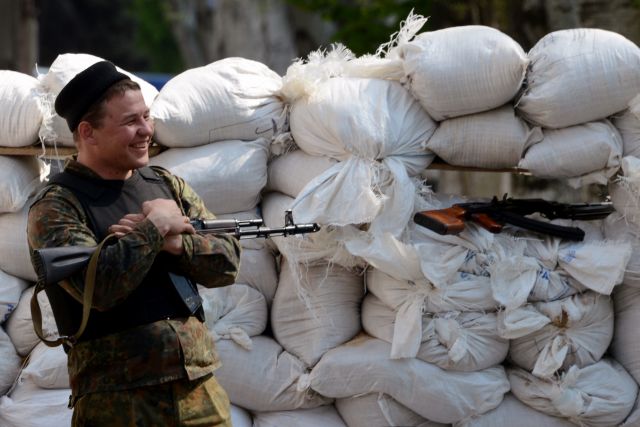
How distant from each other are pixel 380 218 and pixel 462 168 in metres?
0.49

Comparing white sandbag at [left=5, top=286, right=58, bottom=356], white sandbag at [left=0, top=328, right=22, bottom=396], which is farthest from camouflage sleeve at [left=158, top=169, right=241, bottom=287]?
white sandbag at [left=0, top=328, right=22, bottom=396]

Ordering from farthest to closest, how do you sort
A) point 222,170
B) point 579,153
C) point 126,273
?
point 222,170 < point 579,153 < point 126,273

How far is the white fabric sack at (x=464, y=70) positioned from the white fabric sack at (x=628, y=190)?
507 mm

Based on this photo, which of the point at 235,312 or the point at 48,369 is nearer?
the point at 48,369

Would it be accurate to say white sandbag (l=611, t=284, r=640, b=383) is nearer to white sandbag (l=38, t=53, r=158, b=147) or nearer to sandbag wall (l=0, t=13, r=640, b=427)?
sandbag wall (l=0, t=13, r=640, b=427)

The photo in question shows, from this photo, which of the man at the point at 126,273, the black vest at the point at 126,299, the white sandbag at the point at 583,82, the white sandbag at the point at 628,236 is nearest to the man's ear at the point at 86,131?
the man at the point at 126,273

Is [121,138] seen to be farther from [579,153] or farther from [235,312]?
[579,153]

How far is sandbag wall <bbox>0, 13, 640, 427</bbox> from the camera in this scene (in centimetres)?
403

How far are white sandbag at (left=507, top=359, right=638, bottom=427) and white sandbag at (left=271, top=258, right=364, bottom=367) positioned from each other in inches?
27.6

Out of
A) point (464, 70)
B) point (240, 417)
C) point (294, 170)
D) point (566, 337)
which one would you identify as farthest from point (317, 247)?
point (566, 337)

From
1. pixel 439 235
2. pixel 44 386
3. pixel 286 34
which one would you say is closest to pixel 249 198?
pixel 439 235

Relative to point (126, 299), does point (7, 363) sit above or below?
below

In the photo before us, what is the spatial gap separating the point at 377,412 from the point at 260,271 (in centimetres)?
72

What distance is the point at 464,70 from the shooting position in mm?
4090
